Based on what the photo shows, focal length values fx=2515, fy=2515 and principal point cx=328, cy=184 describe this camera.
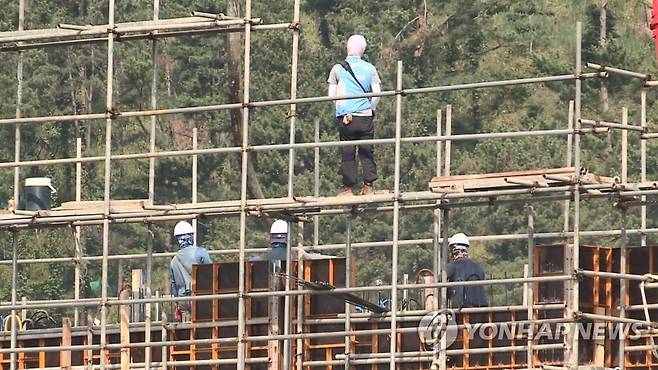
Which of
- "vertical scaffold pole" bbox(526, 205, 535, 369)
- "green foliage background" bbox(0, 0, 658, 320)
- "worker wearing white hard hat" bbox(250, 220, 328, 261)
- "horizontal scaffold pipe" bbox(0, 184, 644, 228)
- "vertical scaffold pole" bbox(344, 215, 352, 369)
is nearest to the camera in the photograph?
"vertical scaffold pole" bbox(526, 205, 535, 369)

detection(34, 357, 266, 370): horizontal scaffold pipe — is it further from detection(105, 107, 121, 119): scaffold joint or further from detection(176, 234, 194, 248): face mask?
detection(105, 107, 121, 119): scaffold joint

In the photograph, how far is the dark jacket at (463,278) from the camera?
24.2 metres

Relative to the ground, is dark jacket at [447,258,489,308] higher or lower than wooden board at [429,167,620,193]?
lower

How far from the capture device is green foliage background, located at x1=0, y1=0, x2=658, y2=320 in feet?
179

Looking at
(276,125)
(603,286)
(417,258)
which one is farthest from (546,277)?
(276,125)

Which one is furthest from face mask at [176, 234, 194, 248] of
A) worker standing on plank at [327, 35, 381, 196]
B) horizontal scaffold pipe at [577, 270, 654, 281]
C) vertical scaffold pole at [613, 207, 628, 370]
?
horizontal scaffold pipe at [577, 270, 654, 281]

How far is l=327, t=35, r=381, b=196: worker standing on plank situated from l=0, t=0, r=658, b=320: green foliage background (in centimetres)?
2593

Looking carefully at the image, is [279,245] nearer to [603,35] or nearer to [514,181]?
[514,181]

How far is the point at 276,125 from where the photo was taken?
58.1m

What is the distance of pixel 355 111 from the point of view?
2488 centimetres

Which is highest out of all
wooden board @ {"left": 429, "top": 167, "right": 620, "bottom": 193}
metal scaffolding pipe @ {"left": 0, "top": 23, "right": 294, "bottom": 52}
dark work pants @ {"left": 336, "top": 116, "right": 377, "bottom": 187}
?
metal scaffolding pipe @ {"left": 0, "top": 23, "right": 294, "bottom": 52}

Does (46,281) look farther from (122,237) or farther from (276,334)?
(276,334)

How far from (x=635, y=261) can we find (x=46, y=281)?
37.0 meters

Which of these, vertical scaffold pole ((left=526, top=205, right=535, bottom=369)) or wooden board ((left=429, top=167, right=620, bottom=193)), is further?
vertical scaffold pole ((left=526, top=205, right=535, bottom=369))
